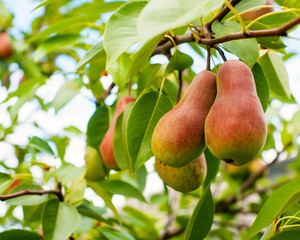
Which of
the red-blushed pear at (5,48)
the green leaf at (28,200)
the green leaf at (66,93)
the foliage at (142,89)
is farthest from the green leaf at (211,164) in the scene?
the red-blushed pear at (5,48)

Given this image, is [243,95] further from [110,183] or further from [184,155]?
[110,183]

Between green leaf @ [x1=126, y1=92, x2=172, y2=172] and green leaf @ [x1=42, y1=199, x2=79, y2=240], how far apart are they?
0.72 feet

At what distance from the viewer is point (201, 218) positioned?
712mm

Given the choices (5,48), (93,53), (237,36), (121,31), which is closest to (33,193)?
(93,53)

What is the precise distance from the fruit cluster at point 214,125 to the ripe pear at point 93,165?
0.93 feet

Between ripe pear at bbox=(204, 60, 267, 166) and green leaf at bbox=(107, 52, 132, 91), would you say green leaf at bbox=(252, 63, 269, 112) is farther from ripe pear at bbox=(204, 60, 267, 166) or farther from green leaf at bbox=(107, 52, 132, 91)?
green leaf at bbox=(107, 52, 132, 91)

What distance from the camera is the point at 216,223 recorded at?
184 centimetres

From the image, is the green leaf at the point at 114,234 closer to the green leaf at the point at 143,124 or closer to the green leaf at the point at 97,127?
→ the green leaf at the point at 97,127

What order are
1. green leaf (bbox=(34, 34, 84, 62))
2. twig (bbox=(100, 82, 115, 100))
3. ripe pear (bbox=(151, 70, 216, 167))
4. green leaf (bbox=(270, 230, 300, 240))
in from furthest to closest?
green leaf (bbox=(34, 34, 84, 62)) → twig (bbox=(100, 82, 115, 100)) → ripe pear (bbox=(151, 70, 216, 167)) → green leaf (bbox=(270, 230, 300, 240))

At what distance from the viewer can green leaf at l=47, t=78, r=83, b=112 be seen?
1.26 metres

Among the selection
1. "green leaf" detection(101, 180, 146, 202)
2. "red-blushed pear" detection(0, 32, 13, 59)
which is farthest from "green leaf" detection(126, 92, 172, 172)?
"red-blushed pear" detection(0, 32, 13, 59)

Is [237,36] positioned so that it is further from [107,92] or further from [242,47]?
[107,92]

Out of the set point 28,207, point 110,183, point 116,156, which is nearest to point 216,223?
point 110,183

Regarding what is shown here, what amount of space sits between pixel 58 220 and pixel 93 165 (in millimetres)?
161
